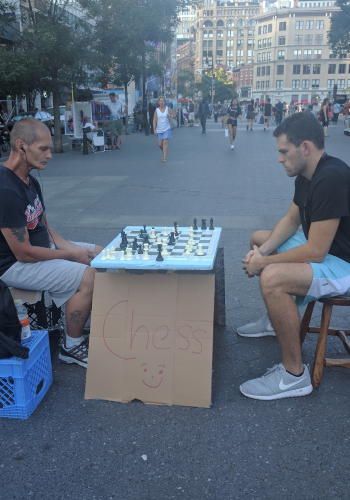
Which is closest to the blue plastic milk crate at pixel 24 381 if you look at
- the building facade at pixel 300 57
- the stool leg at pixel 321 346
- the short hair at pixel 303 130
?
the stool leg at pixel 321 346

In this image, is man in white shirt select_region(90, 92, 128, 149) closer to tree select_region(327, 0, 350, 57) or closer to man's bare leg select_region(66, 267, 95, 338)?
man's bare leg select_region(66, 267, 95, 338)

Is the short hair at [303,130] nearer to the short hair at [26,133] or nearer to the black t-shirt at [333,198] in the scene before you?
the black t-shirt at [333,198]

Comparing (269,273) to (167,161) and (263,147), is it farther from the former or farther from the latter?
(263,147)

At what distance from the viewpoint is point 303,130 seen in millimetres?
2750

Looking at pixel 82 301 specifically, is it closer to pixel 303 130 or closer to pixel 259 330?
pixel 259 330

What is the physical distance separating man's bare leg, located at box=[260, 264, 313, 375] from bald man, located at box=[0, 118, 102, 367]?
1.17 meters

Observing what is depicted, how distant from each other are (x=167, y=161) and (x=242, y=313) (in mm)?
11053

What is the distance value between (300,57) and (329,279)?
126597mm

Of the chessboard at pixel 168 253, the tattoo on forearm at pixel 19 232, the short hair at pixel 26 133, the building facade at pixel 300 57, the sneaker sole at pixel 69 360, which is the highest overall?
the building facade at pixel 300 57

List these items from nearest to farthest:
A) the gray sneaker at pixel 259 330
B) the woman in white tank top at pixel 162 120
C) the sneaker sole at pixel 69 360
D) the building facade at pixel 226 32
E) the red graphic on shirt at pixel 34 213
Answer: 1. the red graphic on shirt at pixel 34 213
2. the sneaker sole at pixel 69 360
3. the gray sneaker at pixel 259 330
4. the woman in white tank top at pixel 162 120
5. the building facade at pixel 226 32

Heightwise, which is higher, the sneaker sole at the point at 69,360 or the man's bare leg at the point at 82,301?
the man's bare leg at the point at 82,301

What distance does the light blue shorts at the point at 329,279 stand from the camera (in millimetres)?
2740

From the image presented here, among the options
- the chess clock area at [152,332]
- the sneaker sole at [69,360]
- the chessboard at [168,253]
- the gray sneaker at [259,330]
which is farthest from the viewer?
the gray sneaker at [259,330]

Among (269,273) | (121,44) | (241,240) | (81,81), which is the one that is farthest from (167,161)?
(269,273)
